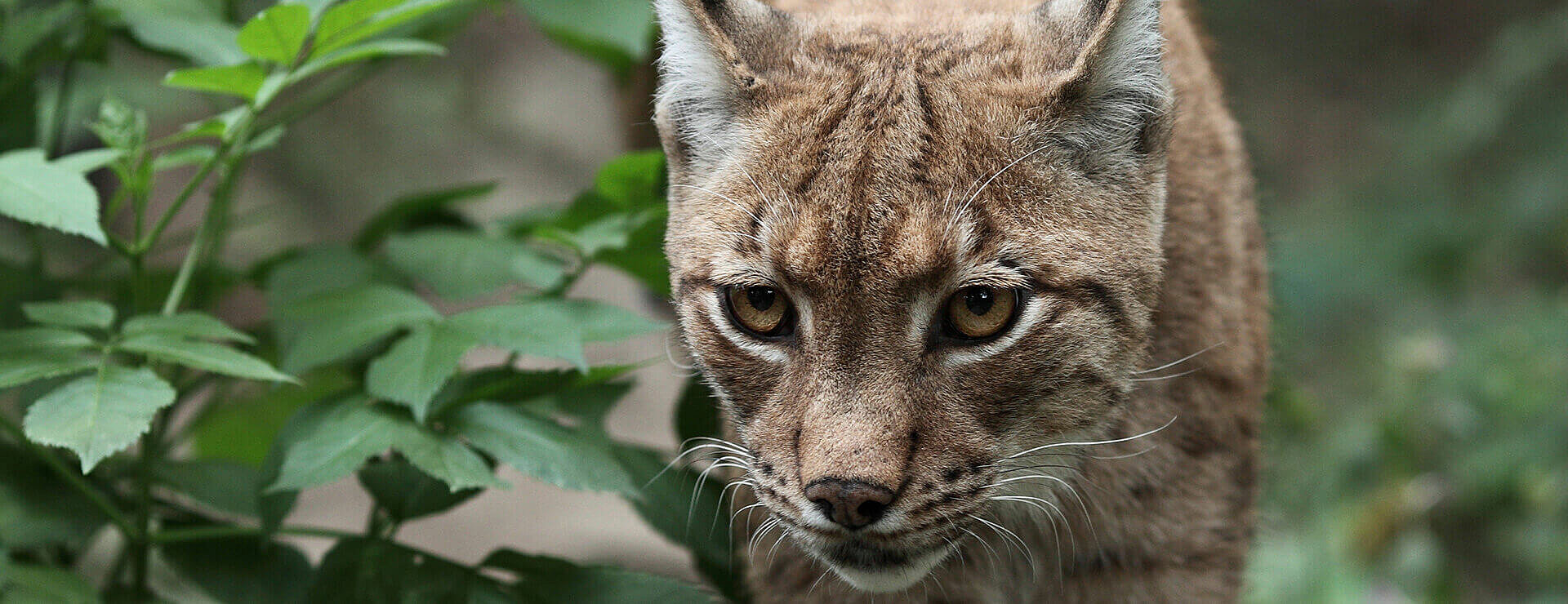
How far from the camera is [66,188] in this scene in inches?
103

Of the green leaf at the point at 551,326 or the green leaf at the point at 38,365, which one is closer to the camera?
the green leaf at the point at 38,365

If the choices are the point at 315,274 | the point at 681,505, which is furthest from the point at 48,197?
the point at 681,505

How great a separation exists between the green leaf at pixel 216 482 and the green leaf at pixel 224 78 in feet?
3.10

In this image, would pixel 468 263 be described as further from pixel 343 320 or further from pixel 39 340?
pixel 39 340

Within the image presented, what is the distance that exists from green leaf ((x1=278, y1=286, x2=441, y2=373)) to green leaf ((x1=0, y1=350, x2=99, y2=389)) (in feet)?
1.49

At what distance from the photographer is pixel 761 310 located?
2637 millimetres

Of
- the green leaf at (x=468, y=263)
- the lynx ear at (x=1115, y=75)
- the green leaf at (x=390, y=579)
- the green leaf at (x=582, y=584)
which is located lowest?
the green leaf at (x=390, y=579)

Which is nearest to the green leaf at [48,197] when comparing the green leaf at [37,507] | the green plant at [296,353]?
the green plant at [296,353]

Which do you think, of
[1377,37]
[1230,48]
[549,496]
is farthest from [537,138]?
[1377,37]

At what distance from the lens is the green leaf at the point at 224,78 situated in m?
2.76

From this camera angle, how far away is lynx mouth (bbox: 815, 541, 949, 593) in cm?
259

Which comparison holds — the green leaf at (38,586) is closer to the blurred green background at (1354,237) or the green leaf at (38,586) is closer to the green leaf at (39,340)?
the green leaf at (39,340)

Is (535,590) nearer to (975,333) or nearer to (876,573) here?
(876,573)

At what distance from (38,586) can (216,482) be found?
53 centimetres
